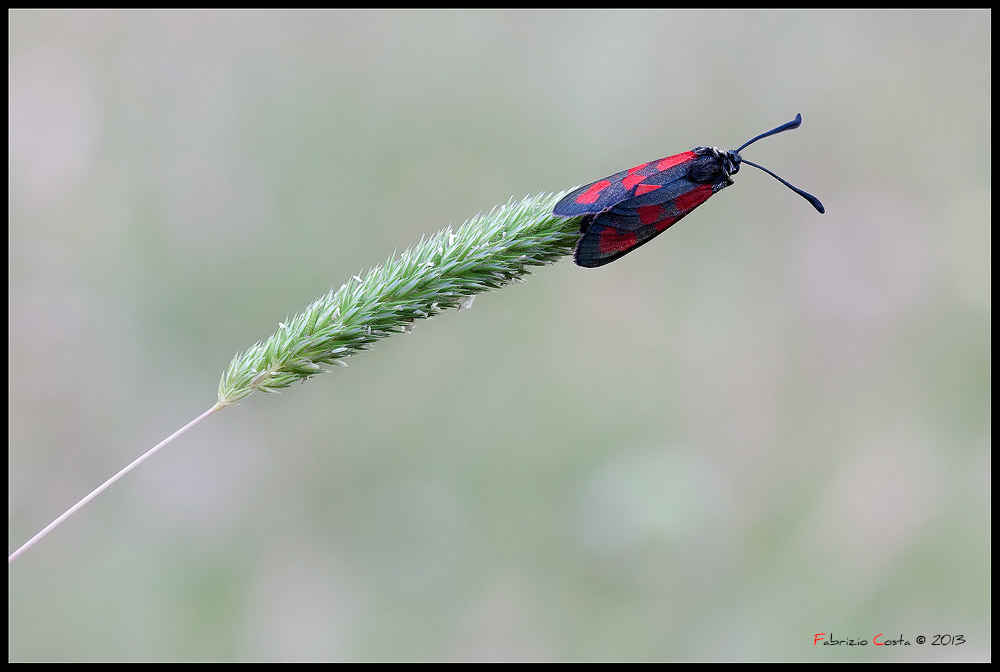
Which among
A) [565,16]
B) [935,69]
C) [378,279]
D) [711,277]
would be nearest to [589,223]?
[378,279]

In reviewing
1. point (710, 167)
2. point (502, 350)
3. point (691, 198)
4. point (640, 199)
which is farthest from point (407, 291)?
point (502, 350)

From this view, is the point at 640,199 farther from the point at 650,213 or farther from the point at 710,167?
Result: the point at 710,167

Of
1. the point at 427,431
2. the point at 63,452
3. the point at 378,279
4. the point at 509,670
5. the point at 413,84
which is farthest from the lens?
the point at 413,84

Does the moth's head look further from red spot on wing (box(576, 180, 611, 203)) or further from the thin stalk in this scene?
the thin stalk

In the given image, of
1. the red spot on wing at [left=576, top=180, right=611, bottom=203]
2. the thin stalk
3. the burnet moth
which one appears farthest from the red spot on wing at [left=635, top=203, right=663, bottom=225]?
the thin stalk

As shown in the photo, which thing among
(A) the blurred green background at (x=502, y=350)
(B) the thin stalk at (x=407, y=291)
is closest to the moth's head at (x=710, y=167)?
(B) the thin stalk at (x=407, y=291)

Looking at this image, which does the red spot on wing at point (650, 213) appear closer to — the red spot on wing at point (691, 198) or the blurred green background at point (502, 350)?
the red spot on wing at point (691, 198)

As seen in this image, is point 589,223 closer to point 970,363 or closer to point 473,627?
point 473,627
